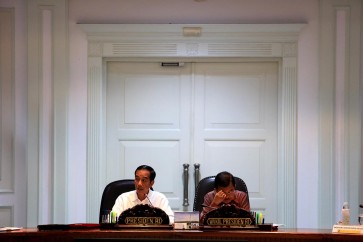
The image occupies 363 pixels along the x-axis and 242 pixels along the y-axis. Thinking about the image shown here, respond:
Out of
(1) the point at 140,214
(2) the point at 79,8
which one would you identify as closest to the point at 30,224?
(2) the point at 79,8

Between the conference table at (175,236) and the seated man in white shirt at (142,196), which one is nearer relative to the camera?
the conference table at (175,236)

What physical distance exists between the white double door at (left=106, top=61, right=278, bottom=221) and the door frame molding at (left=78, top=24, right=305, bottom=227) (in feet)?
0.46

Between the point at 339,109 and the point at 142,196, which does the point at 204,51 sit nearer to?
the point at 339,109

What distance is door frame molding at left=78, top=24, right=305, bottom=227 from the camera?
6.68 meters

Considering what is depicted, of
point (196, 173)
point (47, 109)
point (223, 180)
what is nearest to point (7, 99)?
point (47, 109)

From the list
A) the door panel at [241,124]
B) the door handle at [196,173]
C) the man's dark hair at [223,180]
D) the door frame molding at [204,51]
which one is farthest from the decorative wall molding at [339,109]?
the man's dark hair at [223,180]

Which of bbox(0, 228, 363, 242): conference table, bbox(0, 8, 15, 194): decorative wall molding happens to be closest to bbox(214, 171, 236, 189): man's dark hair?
bbox(0, 228, 363, 242): conference table

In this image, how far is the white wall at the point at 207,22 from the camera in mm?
6699

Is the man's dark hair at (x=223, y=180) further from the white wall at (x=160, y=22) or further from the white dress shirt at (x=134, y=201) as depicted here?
the white wall at (x=160, y=22)

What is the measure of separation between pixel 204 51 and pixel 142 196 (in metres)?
1.75

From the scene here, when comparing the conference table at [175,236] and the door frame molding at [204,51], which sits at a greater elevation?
the door frame molding at [204,51]

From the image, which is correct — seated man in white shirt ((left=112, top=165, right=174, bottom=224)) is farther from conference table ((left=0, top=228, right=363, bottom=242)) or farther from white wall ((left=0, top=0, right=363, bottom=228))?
white wall ((left=0, top=0, right=363, bottom=228))

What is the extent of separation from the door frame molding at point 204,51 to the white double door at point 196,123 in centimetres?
14

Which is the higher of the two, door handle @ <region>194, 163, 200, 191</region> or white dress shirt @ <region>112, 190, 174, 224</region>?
door handle @ <region>194, 163, 200, 191</region>
